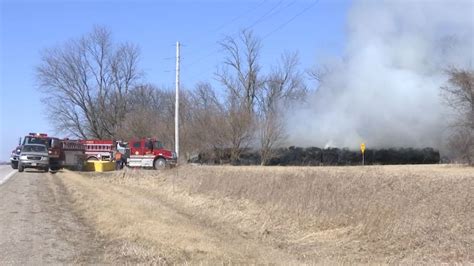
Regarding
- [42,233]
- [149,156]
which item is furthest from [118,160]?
[42,233]

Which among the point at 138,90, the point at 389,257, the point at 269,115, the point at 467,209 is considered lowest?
the point at 389,257

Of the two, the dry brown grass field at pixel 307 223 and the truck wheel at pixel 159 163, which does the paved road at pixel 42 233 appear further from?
the truck wheel at pixel 159 163

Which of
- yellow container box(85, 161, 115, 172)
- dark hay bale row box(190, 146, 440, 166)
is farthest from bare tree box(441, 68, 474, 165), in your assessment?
yellow container box(85, 161, 115, 172)

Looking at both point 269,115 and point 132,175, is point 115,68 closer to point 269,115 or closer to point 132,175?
point 269,115

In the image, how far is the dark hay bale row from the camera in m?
42.0

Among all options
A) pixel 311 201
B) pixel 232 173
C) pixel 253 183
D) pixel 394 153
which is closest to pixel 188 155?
pixel 394 153

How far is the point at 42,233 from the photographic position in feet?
38.8

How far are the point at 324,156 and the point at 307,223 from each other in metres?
29.4

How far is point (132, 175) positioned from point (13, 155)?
15372 mm

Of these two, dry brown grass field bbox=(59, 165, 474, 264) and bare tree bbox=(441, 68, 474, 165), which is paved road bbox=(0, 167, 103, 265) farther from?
bare tree bbox=(441, 68, 474, 165)

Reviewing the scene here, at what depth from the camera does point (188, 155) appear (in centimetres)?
4919

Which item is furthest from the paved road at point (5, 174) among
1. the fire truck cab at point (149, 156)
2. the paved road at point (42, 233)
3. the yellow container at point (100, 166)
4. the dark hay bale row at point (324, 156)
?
the dark hay bale row at point (324, 156)

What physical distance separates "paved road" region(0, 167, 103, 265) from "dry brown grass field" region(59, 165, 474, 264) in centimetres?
41

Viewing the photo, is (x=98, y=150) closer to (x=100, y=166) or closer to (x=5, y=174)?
(x=100, y=166)
